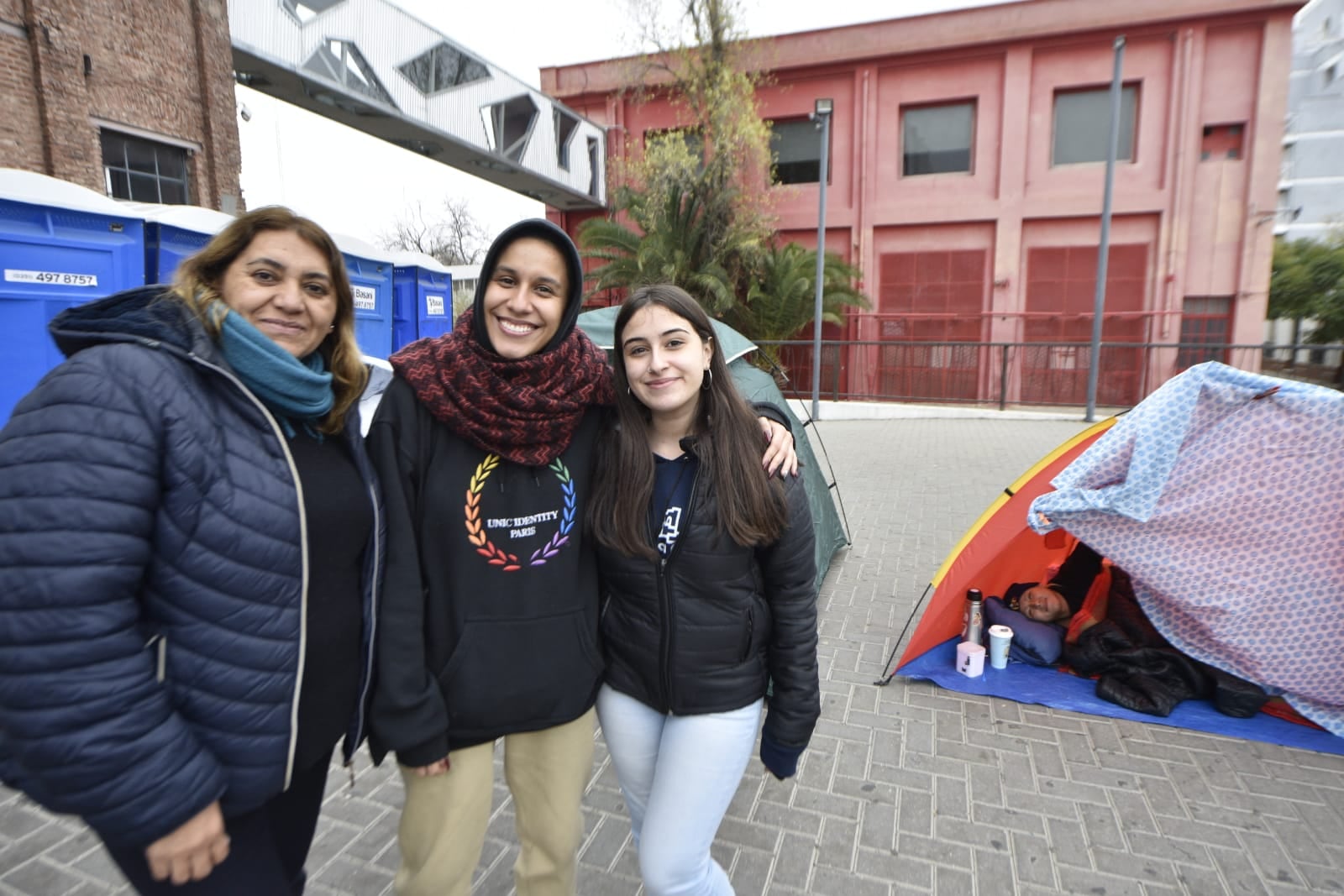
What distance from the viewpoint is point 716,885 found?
1.87 m

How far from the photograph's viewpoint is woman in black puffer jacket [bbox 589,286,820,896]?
1.80 metres

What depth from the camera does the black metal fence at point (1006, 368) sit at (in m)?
14.9

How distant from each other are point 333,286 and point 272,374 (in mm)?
308

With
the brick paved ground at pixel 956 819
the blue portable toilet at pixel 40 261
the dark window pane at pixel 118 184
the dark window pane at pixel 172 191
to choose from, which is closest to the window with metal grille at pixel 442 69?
the dark window pane at pixel 172 191

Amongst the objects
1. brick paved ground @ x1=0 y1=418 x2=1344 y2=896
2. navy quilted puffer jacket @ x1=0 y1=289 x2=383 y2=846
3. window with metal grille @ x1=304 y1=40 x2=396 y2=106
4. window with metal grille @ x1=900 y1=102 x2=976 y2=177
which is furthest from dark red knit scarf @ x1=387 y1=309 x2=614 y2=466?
window with metal grille @ x1=900 y1=102 x2=976 y2=177

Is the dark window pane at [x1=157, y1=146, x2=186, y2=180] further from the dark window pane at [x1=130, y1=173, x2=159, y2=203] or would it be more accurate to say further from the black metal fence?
the black metal fence

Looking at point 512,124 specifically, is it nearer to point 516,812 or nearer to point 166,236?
point 166,236

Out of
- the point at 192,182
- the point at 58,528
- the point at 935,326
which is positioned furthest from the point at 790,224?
the point at 58,528

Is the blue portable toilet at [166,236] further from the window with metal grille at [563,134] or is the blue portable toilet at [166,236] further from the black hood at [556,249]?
the window with metal grille at [563,134]

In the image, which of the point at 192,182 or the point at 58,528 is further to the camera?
the point at 192,182

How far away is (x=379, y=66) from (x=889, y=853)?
1299 centimetres

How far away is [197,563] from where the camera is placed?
1.25m

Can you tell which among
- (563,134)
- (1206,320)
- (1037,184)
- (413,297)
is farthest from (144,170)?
(1206,320)

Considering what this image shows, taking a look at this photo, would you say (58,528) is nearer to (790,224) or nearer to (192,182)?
(192,182)
